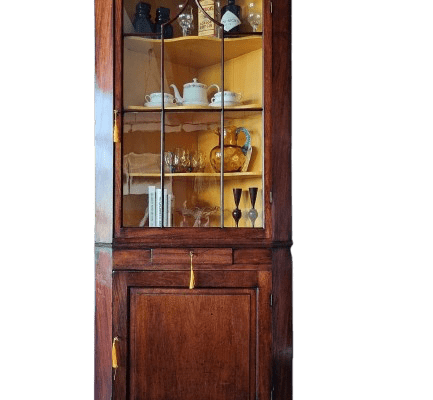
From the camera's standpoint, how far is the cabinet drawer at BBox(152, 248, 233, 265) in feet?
8.99

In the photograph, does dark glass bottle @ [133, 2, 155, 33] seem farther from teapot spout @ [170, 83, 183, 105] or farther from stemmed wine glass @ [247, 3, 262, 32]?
stemmed wine glass @ [247, 3, 262, 32]

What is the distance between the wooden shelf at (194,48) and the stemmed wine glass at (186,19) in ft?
0.14

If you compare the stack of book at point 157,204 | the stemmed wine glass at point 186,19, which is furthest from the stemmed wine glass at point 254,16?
the stack of book at point 157,204

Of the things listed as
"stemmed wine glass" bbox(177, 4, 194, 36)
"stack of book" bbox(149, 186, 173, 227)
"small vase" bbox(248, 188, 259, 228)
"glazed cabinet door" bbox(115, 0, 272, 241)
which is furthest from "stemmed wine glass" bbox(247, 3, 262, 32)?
"stack of book" bbox(149, 186, 173, 227)

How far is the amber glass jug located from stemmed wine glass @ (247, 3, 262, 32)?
0.47 m

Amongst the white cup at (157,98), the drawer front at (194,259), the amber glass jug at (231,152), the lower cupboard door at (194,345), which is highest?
the white cup at (157,98)

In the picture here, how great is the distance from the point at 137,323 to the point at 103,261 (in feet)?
1.03

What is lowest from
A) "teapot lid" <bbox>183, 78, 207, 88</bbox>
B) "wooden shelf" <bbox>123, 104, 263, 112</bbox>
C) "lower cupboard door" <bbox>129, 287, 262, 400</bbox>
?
"lower cupboard door" <bbox>129, 287, 262, 400</bbox>

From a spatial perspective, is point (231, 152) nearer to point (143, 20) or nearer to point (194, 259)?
point (194, 259)

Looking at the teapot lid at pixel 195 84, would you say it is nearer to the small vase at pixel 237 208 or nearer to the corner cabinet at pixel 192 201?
the corner cabinet at pixel 192 201

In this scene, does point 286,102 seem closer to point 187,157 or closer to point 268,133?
point 268,133

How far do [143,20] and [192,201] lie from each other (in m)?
0.85

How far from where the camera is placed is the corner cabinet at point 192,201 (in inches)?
108

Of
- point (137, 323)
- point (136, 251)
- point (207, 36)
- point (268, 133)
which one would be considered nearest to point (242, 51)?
point (207, 36)
